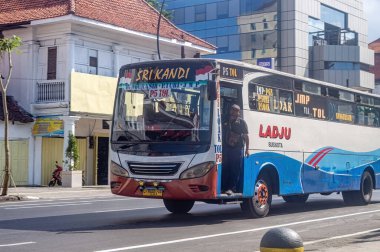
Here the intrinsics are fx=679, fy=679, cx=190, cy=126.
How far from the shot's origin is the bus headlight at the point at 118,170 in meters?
14.2

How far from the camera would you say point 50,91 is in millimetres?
31766

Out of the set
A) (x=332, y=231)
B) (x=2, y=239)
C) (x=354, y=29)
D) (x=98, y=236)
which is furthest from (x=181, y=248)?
(x=354, y=29)

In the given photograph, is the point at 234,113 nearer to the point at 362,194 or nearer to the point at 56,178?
the point at 362,194

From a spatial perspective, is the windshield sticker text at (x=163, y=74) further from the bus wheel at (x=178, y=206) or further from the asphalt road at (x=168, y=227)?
the bus wheel at (x=178, y=206)

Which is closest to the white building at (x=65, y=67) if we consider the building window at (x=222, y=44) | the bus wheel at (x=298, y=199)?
the bus wheel at (x=298, y=199)

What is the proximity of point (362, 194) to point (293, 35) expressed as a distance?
45591 millimetres

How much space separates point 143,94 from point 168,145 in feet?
4.41

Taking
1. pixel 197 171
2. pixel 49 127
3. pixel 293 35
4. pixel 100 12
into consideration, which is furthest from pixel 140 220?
pixel 293 35

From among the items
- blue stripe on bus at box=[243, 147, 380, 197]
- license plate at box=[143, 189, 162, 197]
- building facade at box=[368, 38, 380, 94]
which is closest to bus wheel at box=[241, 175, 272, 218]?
blue stripe on bus at box=[243, 147, 380, 197]

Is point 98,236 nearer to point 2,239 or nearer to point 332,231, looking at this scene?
point 2,239

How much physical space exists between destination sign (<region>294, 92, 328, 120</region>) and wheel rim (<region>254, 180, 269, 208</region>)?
251 cm

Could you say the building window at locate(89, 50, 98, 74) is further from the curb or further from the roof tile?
the curb

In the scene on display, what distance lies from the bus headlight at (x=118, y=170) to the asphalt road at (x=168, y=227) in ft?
3.33

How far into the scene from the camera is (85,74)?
31.6 meters
